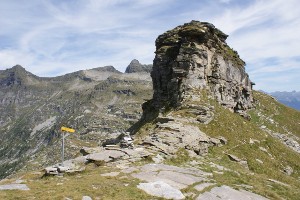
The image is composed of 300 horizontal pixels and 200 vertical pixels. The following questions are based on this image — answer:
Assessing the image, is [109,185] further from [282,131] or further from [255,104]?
[255,104]

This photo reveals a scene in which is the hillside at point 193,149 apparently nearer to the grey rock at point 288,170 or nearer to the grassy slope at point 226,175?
the grassy slope at point 226,175

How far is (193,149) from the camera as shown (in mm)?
50469

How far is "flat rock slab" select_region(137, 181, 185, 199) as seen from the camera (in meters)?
30.0

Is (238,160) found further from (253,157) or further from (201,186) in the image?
(201,186)

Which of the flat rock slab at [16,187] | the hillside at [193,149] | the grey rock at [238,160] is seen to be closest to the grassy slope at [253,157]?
the hillside at [193,149]

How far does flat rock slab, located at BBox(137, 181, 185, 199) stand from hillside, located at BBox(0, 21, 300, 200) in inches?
3.5

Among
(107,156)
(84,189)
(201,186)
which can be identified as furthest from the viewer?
(107,156)

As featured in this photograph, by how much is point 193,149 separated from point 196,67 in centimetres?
2652

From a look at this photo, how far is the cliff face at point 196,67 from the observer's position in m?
72.7

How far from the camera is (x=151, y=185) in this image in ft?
105

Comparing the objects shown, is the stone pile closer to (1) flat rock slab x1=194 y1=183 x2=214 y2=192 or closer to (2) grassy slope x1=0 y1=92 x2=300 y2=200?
(2) grassy slope x1=0 y1=92 x2=300 y2=200

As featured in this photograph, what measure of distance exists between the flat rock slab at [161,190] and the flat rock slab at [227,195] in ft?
6.72

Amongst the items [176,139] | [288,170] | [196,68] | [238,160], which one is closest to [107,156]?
[176,139]

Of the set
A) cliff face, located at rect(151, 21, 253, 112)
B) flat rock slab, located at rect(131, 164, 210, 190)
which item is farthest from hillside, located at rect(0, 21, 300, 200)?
cliff face, located at rect(151, 21, 253, 112)
